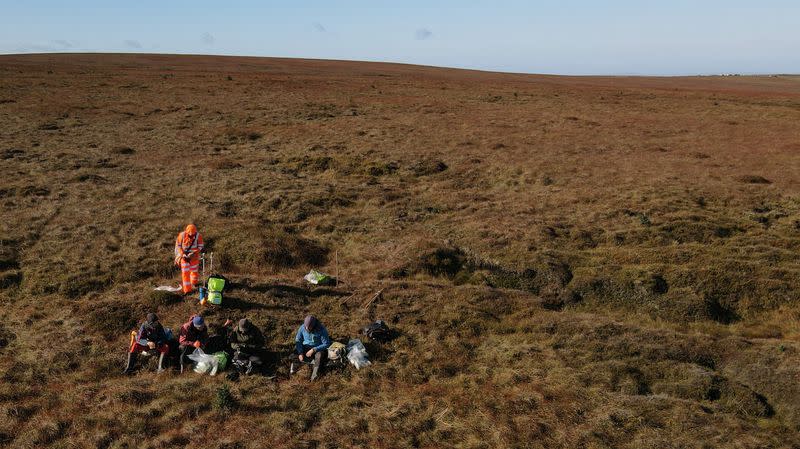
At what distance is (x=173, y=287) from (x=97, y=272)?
3.15 meters

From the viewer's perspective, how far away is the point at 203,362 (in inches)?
523

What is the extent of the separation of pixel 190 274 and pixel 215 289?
1.27 metres

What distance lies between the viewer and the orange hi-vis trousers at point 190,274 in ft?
54.0

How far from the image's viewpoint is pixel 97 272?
1834 centimetres

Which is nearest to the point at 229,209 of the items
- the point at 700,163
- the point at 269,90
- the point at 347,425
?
the point at 347,425

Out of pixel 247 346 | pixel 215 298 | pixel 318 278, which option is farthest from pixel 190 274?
pixel 247 346

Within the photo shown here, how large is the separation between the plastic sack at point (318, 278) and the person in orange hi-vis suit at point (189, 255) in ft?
11.4

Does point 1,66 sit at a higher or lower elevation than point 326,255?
higher

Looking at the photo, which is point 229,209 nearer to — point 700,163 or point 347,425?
point 347,425

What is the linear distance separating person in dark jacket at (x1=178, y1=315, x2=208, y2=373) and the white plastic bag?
14 centimetres

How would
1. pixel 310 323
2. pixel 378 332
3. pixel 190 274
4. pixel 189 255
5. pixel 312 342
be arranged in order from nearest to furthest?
1. pixel 310 323
2. pixel 312 342
3. pixel 378 332
4. pixel 189 255
5. pixel 190 274

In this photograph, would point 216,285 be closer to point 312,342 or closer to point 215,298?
point 215,298

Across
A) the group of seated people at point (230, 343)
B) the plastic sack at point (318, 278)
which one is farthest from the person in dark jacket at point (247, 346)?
the plastic sack at point (318, 278)

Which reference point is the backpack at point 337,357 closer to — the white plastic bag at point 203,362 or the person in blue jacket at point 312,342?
the person in blue jacket at point 312,342
